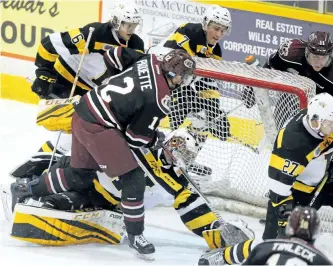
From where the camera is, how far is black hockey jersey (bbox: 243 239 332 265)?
3676mm

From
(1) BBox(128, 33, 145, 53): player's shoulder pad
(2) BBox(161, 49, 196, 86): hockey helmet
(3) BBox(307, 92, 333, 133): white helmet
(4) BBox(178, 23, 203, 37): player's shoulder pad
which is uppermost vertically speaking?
(2) BBox(161, 49, 196, 86): hockey helmet

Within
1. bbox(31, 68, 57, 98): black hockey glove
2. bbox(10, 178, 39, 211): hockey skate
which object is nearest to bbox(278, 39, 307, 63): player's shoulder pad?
bbox(31, 68, 57, 98): black hockey glove

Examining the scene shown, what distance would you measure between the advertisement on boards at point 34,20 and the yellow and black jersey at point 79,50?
1380mm

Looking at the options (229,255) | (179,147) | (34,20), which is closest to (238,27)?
(34,20)

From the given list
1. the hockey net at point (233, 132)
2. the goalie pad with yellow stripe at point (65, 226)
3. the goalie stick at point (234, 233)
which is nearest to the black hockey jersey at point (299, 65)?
the hockey net at point (233, 132)

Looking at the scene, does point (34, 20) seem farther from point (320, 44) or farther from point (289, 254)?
point (289, 254)

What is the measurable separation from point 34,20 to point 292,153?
3.40 meters

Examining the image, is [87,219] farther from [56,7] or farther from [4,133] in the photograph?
[56,7]

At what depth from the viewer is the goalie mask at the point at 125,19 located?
591cm

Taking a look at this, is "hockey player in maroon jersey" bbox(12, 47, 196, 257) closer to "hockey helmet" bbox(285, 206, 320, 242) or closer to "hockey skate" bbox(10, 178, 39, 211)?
"hockey skate" bbox(10, 178, 39, 211)

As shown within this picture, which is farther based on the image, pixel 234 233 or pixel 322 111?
pixel 234 233

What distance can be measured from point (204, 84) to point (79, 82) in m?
0.79

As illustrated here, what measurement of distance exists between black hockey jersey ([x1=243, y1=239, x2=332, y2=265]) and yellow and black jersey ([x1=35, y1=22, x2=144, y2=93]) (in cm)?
253

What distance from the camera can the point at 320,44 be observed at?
556 cm
